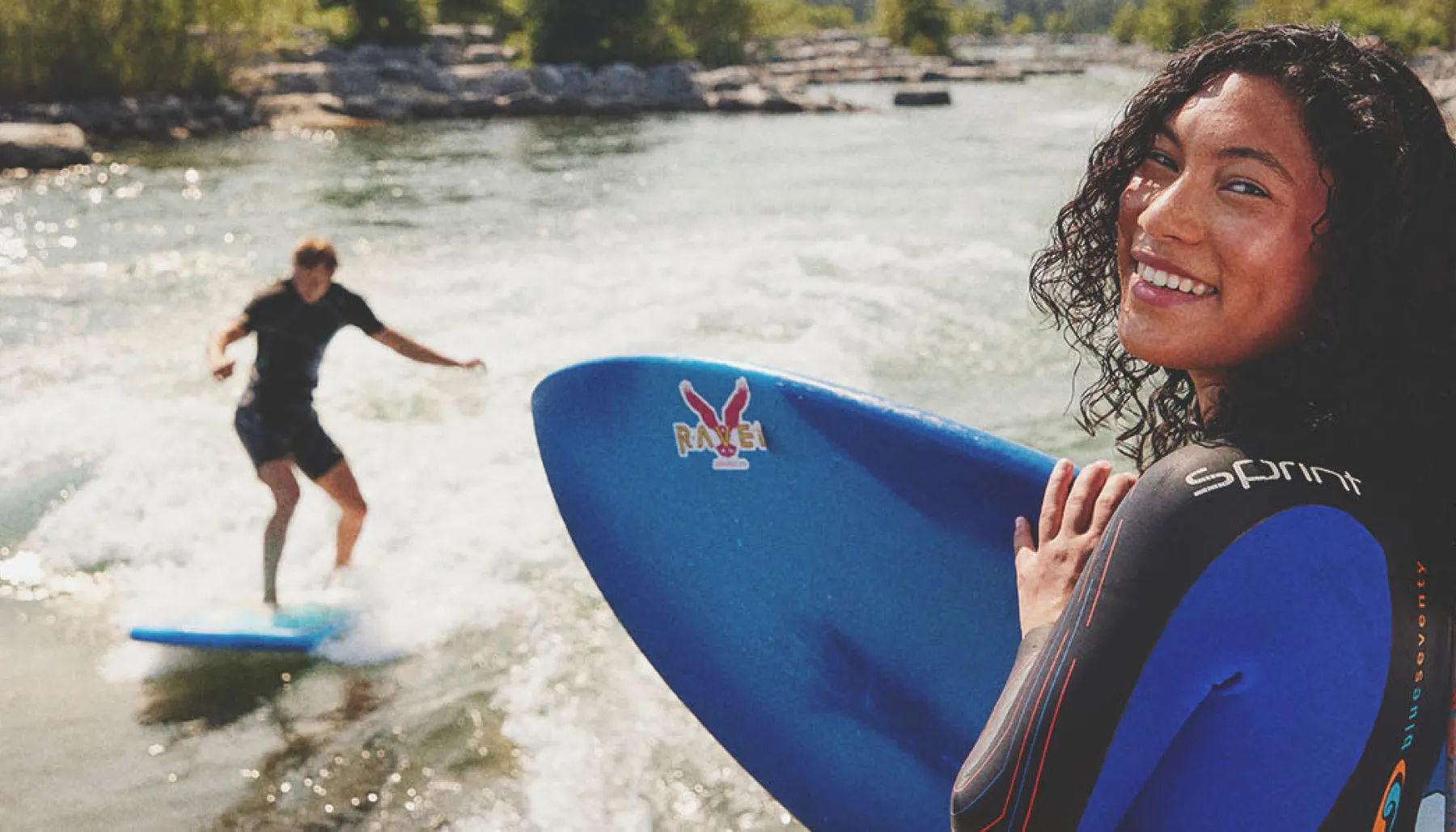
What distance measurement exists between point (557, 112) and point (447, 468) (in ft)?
97.0

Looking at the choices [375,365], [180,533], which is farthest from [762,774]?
[375,365]

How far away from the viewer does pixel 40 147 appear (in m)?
19.7

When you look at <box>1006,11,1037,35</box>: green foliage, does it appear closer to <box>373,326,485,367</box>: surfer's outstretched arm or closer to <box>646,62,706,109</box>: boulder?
<box>646,62,706,109</box>: boulder

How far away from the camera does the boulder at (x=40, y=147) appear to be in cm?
1939

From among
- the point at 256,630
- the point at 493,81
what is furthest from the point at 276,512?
the point at 493,81

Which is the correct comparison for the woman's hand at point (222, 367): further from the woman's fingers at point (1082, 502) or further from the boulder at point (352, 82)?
the boulder at point (352, 82)

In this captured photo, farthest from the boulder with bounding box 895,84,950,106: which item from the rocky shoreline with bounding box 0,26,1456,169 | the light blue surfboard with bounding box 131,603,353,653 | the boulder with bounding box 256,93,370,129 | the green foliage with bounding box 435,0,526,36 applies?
the light blue surfboard with bounding box 131,603,353,653

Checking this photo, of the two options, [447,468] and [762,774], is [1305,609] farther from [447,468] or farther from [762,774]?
[447,468]

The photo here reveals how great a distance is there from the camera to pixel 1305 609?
3.97ft

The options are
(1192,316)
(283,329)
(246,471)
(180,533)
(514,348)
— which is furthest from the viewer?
(514,348)

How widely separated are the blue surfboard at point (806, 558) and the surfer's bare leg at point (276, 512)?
2.19m

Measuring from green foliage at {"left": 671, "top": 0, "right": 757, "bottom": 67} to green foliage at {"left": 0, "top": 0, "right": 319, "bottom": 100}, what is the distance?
28.6 meters

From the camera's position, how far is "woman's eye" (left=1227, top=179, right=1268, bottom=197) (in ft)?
4.30

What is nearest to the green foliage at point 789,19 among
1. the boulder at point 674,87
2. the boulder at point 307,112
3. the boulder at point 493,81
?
the boulder at point 674,87
